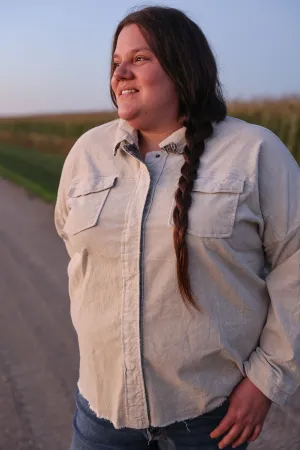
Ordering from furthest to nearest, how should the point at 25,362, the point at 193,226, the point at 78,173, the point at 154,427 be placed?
the point at 25,362 → the point at 78,173 → the point at 154,427 → the point at 193,226

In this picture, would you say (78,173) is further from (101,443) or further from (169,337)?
(101,443)

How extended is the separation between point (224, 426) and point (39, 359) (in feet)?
8.36

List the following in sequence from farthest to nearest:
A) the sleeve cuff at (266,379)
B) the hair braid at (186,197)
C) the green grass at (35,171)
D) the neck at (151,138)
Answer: the green grass at (35,171) → the neck at (151,138) → the sleeve cuff at (266,379) → the hair braid at (186,197)

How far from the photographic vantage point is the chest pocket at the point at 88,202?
1.71 metres

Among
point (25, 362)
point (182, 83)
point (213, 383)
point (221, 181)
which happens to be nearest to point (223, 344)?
point (213, 383)

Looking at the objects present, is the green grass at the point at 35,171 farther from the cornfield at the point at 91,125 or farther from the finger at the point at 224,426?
the finger at the point at 224,426

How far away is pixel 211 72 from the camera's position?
177 cm

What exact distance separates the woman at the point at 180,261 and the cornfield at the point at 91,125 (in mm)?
6444

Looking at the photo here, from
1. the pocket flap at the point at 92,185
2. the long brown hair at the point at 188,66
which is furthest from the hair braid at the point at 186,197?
the pocket flap at the point at 92,185

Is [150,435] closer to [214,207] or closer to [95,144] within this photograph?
[214,207]

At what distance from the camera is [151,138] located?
1.81m

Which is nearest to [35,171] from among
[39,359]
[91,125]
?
[91,125]

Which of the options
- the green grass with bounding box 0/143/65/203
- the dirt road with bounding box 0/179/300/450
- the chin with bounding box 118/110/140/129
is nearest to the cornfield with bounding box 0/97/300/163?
the green grass with bounding box 0/143/65/203

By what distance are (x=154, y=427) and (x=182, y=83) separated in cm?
97
